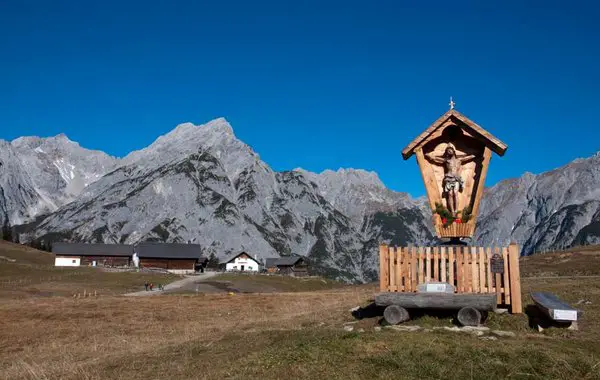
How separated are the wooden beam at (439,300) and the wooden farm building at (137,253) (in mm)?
146445

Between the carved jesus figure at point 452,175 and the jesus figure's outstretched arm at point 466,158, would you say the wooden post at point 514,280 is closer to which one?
the carved jesus figure at point 452,175

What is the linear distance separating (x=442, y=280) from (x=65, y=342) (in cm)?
1695

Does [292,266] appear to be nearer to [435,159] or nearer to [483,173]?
[435,159]

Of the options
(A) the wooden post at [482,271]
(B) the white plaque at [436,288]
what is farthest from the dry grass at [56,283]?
(A) the wooden post at [482,271]

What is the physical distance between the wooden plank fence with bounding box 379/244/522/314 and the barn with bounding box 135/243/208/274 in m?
146

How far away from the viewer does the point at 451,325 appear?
53.8 ft

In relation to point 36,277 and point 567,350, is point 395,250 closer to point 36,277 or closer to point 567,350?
point 567,350

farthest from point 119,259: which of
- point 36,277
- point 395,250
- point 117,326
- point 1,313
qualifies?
point 395,250

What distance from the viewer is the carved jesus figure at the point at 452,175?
21.6 meters

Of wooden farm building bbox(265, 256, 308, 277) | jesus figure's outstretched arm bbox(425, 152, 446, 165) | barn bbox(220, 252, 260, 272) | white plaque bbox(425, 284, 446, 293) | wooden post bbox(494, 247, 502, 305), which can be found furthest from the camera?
barn bbox(220, 252, 260, 272)

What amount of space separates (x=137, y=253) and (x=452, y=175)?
154628 mm

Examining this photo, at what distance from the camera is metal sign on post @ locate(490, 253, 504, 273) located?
18.6 meters

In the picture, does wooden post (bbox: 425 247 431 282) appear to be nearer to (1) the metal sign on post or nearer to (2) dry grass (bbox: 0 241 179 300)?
(1) the metal sign on post

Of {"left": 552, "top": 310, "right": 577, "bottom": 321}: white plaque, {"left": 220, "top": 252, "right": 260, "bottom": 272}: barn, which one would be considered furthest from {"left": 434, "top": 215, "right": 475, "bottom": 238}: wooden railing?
{"left": 220, "top": 252, "right": 260, "bottom": 272}: barn
